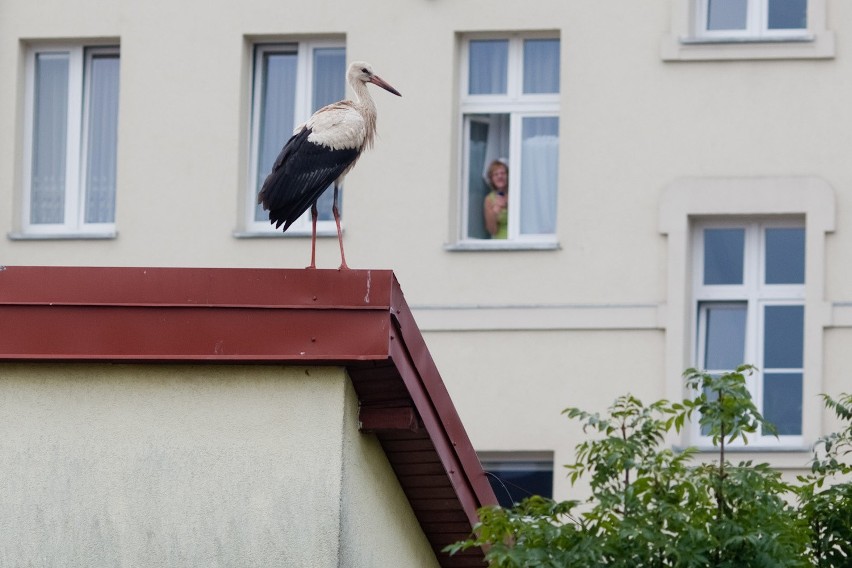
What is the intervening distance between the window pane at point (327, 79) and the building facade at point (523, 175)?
2cm

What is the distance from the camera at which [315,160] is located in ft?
44.0

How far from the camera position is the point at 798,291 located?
24344 mm

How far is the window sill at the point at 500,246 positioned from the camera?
81.5 ft

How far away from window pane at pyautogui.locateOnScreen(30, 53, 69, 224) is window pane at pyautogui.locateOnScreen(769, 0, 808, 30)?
24.3ft

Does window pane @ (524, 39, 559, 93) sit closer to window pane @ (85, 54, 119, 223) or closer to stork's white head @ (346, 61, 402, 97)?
window pane @ (85, 54, 119, 223)

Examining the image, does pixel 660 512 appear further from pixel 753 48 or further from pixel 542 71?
pixel 542 71

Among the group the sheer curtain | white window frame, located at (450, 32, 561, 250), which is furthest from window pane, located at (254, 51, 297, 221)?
white window frame, located at (450, 32, 561, 250)

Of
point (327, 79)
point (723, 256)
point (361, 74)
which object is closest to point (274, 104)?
point (327, 79)

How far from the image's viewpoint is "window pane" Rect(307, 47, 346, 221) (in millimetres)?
25516

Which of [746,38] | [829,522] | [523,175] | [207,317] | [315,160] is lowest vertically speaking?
[829,522]

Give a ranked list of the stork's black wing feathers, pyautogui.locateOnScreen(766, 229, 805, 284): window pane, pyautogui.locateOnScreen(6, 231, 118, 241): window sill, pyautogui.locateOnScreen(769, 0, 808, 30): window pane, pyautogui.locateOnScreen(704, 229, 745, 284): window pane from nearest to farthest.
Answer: the stork's black wing feathers → pyautogui.locateOnScreen(766, 229, 805, 284): window pane → pyautogui.locateOnScreen(704, 229, 745, 284): window pane → pyautogui.locateOnScreen(769, 0, 808, 30): window pane → pyautogui.locateOnScreen(6, 231, 118, 241): window sill

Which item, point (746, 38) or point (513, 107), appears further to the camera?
point (513, 107)

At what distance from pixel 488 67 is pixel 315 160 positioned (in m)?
11.9

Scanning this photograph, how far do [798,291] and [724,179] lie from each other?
1.31 meters
